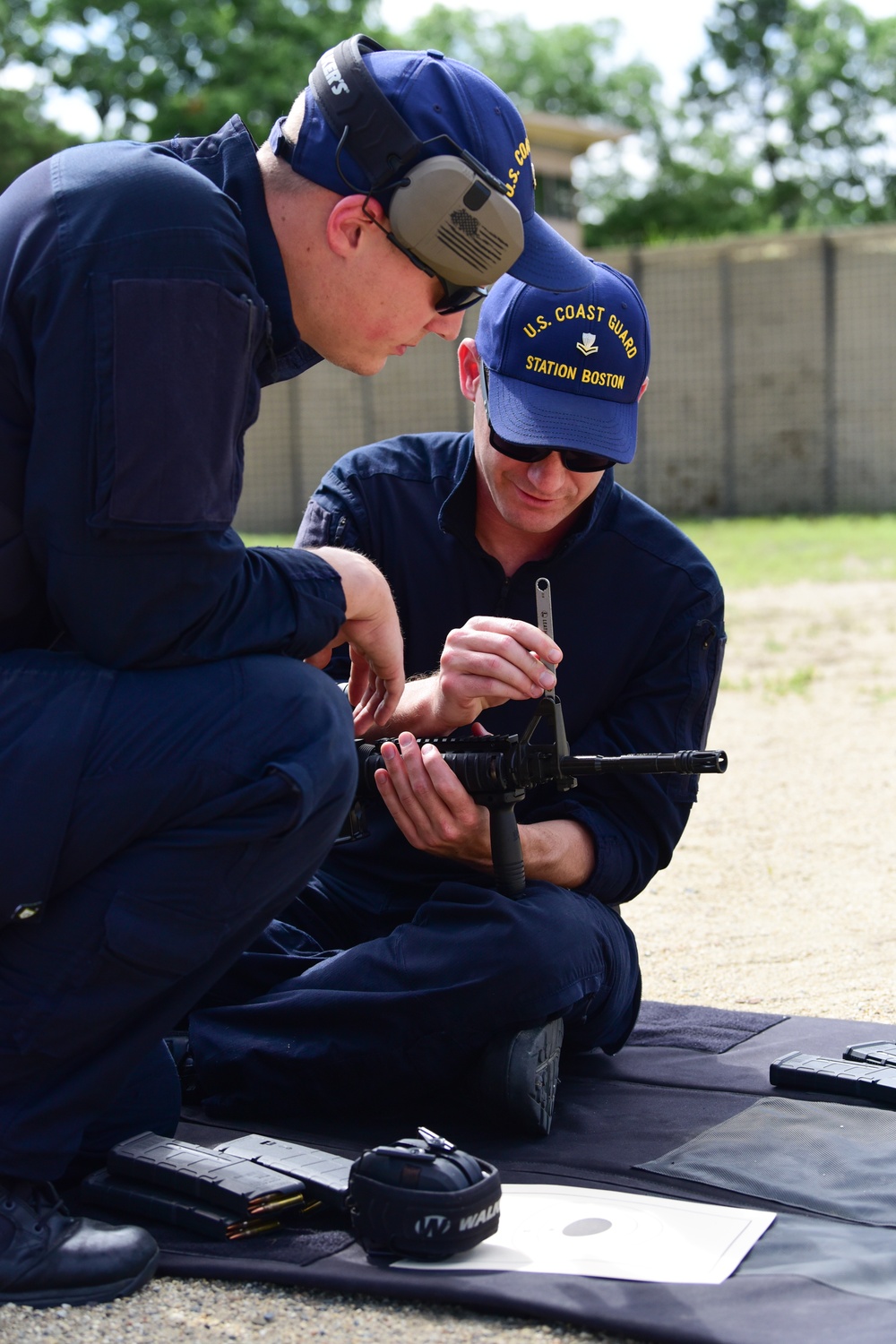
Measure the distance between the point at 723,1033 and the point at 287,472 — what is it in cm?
1836

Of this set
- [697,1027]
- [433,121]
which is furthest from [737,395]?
[433,121]

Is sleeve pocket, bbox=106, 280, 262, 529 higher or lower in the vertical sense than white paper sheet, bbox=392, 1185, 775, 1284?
higher

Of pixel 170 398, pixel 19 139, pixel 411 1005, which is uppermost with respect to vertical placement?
pixel 19 139

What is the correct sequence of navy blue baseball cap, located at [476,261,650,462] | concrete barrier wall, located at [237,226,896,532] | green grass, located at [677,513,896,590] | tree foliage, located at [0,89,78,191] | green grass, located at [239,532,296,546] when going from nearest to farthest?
navy blue baseball cap, located at [476,261,650,462] < green grass, located at [677,513,896,590] < green grass, located at [239,532,296,546] < concrete barrier wall, located at [237,226,896,532] < tree foliage, located at [0,89,78,191]

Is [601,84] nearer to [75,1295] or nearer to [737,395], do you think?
[737,395]

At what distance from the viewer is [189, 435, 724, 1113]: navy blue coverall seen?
282 centimetres

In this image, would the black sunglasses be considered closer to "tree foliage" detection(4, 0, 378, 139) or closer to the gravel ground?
the gravel ground

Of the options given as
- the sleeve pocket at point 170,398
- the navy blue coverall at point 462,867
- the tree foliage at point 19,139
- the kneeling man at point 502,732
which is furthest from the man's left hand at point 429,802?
the tree foliage at point 19,139

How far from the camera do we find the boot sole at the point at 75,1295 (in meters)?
2.09

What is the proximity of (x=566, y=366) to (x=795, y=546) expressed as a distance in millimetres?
13425

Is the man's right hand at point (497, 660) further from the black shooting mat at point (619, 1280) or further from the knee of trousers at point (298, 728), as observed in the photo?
the black shooting mat at point (619, 1280)

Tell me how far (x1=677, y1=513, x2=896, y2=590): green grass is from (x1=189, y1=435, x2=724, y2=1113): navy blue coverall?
9573 millimetres

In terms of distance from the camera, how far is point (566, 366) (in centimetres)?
312

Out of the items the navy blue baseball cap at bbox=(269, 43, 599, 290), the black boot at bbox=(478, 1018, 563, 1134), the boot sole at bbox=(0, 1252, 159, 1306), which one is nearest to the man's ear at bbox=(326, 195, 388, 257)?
the navy blue baseball cap at bbox=(269, 43, 599, 290)
